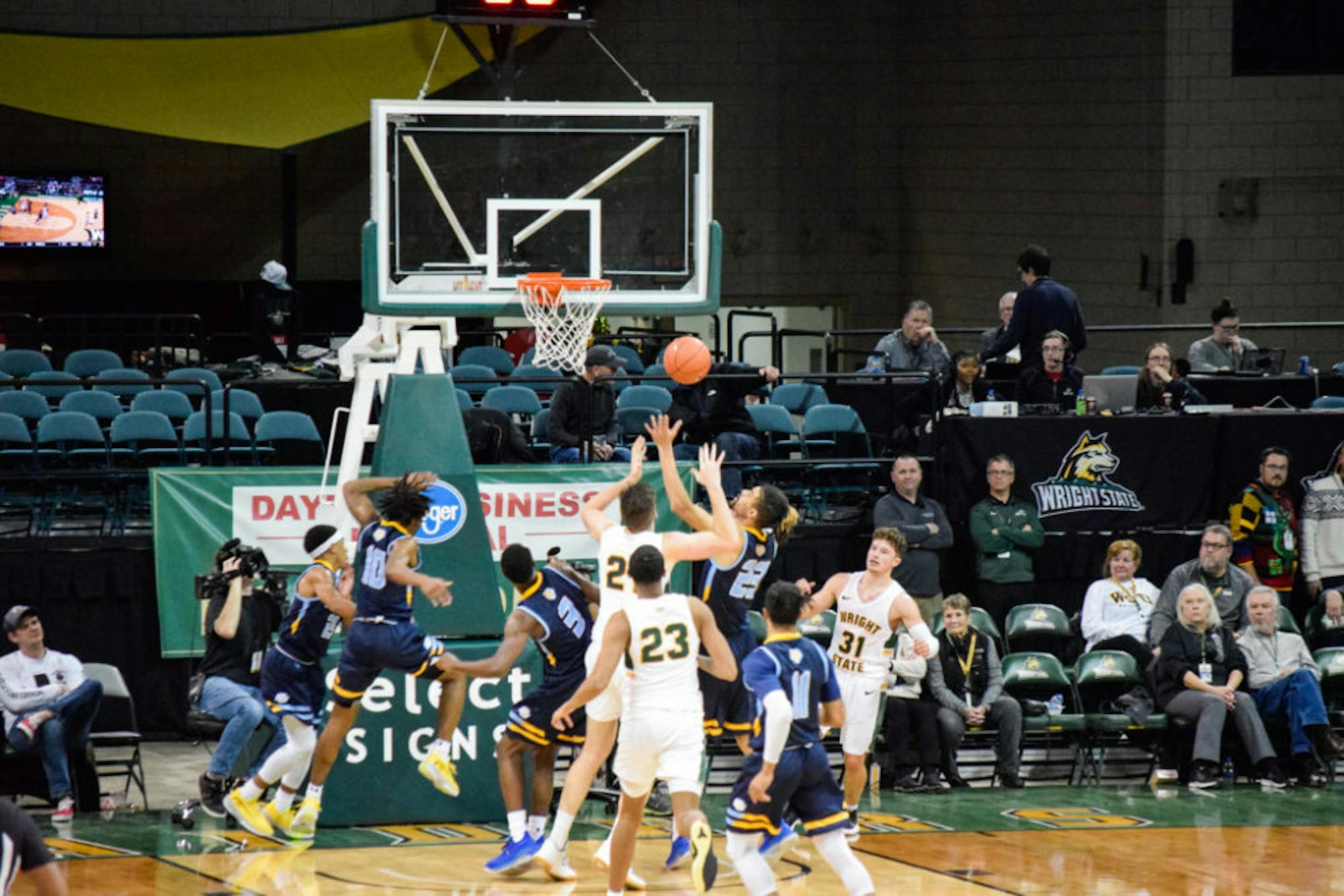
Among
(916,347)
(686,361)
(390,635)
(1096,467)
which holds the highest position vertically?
(916,347)

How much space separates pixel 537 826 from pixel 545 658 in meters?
0.90

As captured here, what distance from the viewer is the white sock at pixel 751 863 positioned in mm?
8758

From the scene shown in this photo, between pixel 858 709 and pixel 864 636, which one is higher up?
pixel 864 636

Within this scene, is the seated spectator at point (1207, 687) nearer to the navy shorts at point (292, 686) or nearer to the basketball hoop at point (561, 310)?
the basketball hoop at point (561, 310)

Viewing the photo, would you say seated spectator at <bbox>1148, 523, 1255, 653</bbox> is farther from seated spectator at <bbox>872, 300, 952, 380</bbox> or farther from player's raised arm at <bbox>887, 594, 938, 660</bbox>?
player's raised arm at <bbox>887, 594, 938, 660</bbox>

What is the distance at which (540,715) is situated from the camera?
10.3 meters

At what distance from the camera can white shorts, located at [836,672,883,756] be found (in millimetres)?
11078

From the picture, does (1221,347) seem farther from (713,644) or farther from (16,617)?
(16,617)

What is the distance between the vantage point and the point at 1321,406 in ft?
50.2

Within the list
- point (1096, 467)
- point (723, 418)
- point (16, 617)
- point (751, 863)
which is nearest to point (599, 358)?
point (723, 418)

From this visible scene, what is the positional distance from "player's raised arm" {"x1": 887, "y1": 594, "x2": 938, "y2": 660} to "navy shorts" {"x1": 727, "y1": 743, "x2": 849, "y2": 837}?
1976 mm

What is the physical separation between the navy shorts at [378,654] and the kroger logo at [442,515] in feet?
3.36

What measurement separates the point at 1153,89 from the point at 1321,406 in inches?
236

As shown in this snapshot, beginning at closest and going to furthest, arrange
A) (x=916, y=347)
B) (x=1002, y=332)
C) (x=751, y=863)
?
(x=751, y=863) < (x=916, y=347) < (x=1002, y=332)
